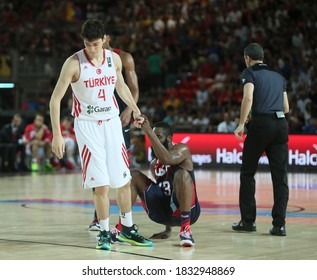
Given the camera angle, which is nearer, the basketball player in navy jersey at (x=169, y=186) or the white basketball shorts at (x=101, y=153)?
the white basketball shorts at (x=101, y=153)

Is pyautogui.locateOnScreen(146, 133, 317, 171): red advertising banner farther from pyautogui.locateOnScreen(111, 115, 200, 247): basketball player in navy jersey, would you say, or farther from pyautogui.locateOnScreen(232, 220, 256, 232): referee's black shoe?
pyautogui.locateOnScreen(111, 115, 200, 247): basketball player in navy jersey

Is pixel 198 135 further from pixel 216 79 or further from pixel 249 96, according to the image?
pixel 249 96

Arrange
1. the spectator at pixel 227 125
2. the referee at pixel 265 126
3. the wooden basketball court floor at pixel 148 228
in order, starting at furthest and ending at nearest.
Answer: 1. the spectator at pixel 227 125
2. the referee at pixel 265 126
3. the wooden basketball court floor at pixel 148 228

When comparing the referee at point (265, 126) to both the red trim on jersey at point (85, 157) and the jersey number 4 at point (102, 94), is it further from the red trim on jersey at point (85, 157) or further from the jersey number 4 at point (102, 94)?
the red trim on jersey at point (85, 157)

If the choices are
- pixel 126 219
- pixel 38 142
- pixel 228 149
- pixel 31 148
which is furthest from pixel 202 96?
pixel 126 219

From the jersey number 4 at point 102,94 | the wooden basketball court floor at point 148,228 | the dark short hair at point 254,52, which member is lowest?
the wooden basketball court floor at point 148,228

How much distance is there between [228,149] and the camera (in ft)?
65.5

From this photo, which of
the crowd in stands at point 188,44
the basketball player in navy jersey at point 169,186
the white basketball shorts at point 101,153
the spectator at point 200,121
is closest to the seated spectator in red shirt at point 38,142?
the crowd in stands at point 188,44

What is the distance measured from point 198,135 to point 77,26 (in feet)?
29.6

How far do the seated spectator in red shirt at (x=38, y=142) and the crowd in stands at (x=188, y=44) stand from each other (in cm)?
347

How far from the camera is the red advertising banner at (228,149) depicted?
1894 cm

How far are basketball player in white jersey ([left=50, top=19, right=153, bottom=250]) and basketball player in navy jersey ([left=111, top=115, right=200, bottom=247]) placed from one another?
0.37 m

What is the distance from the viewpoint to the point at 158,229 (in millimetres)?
9328

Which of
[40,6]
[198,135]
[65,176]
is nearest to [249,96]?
[65,176]
